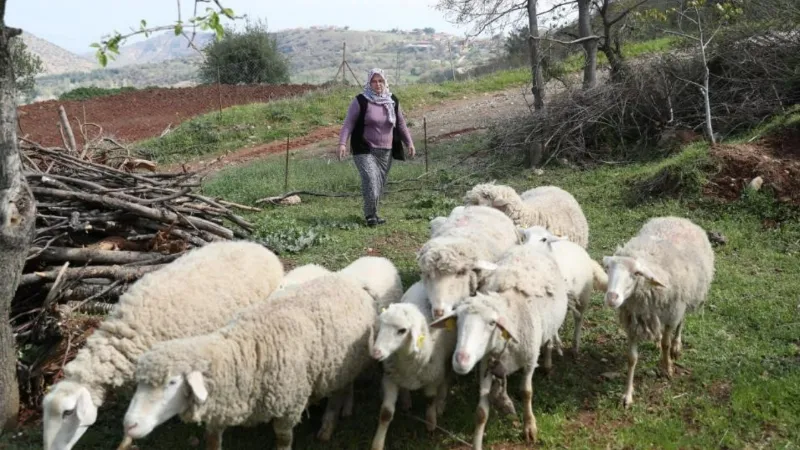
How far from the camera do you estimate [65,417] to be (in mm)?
4012

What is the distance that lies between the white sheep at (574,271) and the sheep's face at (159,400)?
9.79ft

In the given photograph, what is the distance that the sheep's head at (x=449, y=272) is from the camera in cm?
488

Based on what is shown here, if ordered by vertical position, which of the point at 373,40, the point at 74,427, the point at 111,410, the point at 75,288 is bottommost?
the point at 111,410

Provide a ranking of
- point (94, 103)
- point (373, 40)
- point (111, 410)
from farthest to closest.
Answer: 1. point (373, 40)
2. point (94, 103)
3. point (111, 410)

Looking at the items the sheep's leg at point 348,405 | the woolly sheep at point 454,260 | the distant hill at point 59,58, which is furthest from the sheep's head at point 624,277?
the distant hill at point 59,58

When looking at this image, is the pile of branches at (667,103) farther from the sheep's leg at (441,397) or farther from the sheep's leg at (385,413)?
the sheep's leg at (385,413)

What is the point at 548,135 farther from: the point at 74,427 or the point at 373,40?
the point at 373,40

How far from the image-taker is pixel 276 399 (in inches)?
163

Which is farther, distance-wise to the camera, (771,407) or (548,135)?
(548,135)

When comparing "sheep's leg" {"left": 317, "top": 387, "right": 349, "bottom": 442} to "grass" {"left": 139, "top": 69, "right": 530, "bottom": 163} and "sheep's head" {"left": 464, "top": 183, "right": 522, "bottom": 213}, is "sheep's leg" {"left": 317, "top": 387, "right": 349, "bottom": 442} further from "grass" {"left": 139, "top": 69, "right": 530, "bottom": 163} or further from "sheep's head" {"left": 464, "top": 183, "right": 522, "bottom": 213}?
"grass" {"left": 139, "top": 69, "right": 530, "bottom": 163}

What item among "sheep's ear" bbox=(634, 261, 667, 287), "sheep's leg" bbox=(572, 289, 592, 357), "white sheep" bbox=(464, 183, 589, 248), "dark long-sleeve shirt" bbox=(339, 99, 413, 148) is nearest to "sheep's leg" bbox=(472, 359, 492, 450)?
"sheep's ear" bbox=(634, 261, 667, 287)

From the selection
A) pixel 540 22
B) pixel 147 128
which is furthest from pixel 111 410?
pixel 147 128

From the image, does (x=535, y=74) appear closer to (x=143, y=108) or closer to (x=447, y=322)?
(x=447, y=322)

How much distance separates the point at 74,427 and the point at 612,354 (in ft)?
14.2
